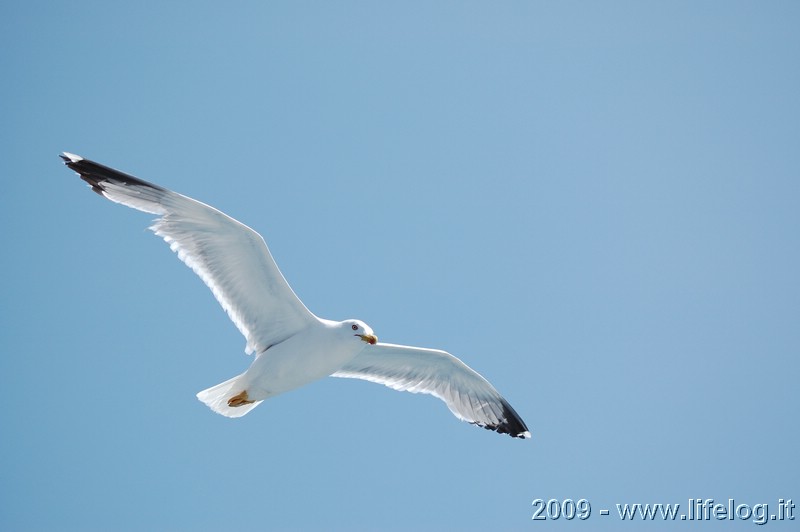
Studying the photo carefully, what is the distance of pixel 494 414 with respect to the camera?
13367mm

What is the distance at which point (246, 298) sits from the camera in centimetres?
1137

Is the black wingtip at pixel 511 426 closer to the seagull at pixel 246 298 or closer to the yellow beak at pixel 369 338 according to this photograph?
the seagull at pixel 246 298

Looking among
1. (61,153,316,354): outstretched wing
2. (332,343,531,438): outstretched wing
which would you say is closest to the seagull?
(61,153,316,354): outstretched wing

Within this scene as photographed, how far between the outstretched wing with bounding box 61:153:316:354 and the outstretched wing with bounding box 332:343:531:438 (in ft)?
5.10

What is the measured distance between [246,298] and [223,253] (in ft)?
2.38

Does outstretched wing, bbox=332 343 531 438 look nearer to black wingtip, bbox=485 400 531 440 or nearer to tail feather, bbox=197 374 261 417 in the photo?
black wingtip, bbox=485 400 531 440

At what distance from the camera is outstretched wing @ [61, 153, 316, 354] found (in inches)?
418

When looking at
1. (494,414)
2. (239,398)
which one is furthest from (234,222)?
(494,414)

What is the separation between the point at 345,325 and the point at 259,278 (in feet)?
4.00

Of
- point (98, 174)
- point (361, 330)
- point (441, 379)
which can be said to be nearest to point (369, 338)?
point (361, 330)

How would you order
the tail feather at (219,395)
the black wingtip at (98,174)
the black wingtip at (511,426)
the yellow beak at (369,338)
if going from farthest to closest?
the black wingtip at (511,426) → the tail feather at (219,395) → the yellow beak at (369,338) → the black wingtip at (98,174)

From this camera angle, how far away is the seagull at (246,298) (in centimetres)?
1064

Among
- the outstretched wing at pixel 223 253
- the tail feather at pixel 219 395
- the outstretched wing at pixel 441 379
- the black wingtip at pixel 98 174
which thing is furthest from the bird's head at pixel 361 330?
the black wingtip at pixel 98 174

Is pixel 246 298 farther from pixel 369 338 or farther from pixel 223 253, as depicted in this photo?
pixel 369 338
